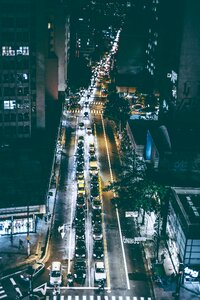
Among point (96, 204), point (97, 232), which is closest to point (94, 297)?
point (97, 232)

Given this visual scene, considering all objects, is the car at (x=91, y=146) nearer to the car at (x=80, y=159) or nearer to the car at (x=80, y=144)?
the car at (x=80, y=144)

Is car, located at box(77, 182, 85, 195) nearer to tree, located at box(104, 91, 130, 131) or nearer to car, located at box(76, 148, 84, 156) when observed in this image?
car, located at box(76, 148, 84, 156)

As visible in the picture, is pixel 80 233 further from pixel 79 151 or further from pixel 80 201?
pixel 79 151

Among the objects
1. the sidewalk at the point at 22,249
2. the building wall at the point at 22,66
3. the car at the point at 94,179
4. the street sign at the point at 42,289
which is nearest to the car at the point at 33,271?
the sidewalk at the point at 22,249

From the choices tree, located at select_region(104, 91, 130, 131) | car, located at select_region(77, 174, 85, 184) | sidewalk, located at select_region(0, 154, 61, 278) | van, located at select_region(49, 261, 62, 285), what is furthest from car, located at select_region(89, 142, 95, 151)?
van, located at select_region(49, 261, 62, 285)

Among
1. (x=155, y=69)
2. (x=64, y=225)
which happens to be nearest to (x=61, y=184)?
(x=64, y=225)
